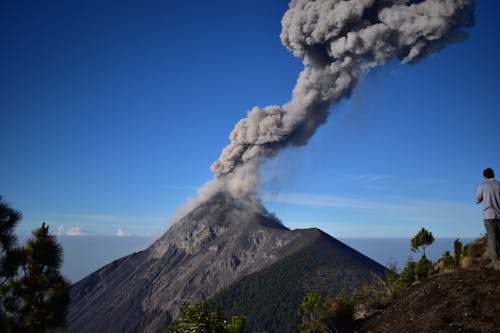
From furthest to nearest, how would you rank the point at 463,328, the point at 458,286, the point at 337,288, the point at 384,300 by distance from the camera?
the point at 337,288
the point at 384,300
the point at 458,286
the point at 463,328

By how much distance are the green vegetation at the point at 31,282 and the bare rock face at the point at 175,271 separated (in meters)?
138

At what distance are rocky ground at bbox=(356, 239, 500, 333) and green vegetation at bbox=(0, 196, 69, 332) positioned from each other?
917cm

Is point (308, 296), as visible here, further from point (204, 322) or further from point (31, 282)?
point (31, 282)

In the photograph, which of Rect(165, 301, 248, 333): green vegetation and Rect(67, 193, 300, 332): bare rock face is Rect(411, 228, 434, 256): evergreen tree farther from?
Rect(67, 193, 300, 332): bare rock face

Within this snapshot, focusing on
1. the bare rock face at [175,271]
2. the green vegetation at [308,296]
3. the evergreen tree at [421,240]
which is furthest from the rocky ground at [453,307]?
the bare rock face at [175,271]

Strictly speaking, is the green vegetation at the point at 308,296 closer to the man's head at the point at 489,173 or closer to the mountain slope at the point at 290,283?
the mountain slope at the point at 290,283

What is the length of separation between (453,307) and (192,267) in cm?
16742

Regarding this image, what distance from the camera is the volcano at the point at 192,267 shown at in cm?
14575

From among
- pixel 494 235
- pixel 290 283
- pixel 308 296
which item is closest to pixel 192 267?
pixel 290 283

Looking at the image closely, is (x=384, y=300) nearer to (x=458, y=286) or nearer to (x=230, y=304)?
(x=458, y=286)

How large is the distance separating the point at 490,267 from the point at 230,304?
128673 mm

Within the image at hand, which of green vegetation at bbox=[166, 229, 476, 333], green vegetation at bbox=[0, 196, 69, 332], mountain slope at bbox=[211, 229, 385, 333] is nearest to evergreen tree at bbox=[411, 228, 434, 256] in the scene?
green vegetation at bbox=[166, 229, 476, 333]

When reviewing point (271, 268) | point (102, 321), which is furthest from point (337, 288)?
point (102, 321)

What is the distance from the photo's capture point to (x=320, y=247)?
158 m
